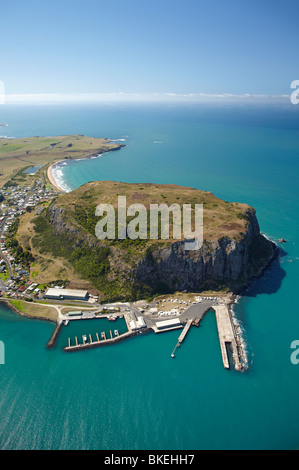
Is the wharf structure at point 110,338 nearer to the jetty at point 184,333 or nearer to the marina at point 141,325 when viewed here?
the marina at point 141,325

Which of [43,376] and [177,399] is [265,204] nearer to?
[177,399]

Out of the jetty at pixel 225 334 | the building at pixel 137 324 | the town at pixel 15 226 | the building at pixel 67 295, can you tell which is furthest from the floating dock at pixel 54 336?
the jetty at pixel 225 334

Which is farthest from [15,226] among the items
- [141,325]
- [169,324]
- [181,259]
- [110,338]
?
[169,324]

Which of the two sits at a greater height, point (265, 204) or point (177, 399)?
point (265, 204)

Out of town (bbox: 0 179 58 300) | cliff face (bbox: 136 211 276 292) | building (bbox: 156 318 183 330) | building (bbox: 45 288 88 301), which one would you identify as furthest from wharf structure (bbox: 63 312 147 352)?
town (bbox: 0 179 58 300)

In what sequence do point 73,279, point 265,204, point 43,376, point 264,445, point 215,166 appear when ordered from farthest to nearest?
point 215,166 < point 265,204 < point 73,279 < point 43,376 < point 264,445
